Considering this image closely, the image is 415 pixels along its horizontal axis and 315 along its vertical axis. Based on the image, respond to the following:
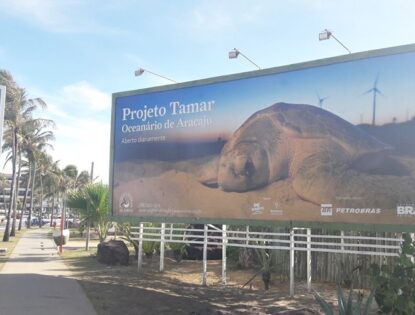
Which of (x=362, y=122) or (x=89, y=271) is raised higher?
(x=362, y=122)

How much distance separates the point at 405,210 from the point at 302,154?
92.6 inches

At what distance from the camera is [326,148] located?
426 inches

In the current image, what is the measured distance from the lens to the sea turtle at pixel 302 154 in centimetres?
1032

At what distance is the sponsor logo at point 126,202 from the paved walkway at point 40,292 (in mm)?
2197

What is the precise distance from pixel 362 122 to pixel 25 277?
850 centimetres

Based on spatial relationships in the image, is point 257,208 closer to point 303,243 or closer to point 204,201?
point 303,243

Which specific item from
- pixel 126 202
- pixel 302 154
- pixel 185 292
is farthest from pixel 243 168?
pixel 126 202

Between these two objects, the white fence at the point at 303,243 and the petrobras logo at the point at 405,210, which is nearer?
the petrobras logo at the point at 405,210

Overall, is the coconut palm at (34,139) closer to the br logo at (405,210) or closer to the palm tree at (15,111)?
the palm tree at (15,111)

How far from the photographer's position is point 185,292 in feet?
36.2

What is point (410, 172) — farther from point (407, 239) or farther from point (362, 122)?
point (407, 239)

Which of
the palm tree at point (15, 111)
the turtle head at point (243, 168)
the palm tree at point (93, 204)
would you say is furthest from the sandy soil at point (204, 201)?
the palm tree at point (15, 111)

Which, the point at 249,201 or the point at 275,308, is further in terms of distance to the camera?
the point at 249,201

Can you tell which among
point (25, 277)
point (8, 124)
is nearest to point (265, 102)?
point (25, 277)
